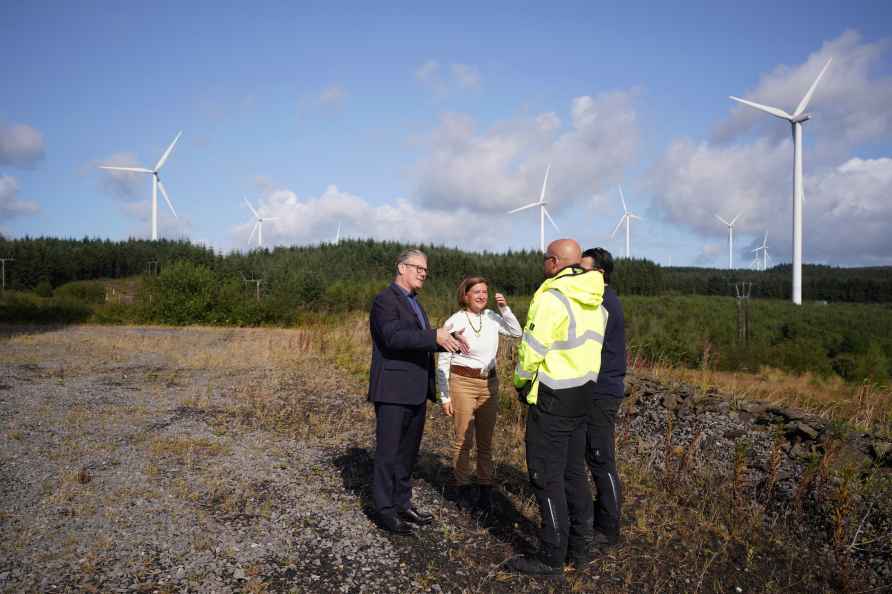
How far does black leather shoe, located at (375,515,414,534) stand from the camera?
4.52 meters

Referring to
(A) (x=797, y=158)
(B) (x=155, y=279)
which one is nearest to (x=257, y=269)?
(B) (x=155, y=279)

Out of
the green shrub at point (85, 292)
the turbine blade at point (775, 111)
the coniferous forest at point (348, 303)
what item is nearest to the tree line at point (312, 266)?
the coniferous forest at point (348, 303)

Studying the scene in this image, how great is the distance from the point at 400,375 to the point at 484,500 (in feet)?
5.20

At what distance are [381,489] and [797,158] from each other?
3418cm

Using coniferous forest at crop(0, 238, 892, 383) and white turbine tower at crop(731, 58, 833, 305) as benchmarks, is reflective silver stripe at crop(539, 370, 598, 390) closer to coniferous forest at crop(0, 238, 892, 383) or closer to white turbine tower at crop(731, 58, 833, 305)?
coniferous forest at crop(0, 238, 892, 383)

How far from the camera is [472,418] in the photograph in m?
5.06

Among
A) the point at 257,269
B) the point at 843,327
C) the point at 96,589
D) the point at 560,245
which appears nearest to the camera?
the point at 96,589

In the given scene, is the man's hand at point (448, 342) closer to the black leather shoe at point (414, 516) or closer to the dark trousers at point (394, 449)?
the dark trousers at point (394, 449)

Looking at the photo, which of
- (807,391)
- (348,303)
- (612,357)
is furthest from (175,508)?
(348,303)

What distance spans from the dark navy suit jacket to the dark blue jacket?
1.21 m

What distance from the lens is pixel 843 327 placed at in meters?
25.2

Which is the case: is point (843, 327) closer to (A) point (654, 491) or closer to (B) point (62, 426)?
(A) point (654, 491)

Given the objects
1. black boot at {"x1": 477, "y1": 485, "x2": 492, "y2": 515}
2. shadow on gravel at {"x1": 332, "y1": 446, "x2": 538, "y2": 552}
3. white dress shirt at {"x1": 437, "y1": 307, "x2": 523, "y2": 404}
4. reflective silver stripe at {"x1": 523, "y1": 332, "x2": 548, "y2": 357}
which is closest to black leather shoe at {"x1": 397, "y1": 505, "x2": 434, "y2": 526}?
shadow on gravel at {"x1": 332, "y1": 446, "x2": 538, "y2": 552}

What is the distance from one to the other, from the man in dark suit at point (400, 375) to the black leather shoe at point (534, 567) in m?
0.97
